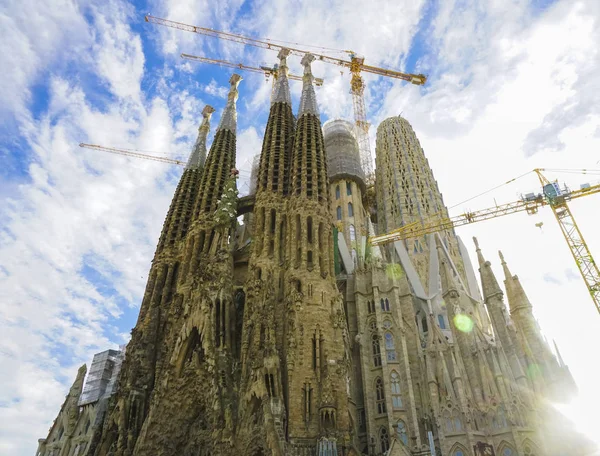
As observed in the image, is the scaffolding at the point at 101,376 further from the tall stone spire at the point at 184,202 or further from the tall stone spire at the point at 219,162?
the tall stone spire at the point at 219,162

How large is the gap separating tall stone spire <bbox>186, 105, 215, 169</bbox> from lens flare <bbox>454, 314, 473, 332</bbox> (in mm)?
24769

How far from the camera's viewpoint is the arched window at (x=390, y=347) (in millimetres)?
25281

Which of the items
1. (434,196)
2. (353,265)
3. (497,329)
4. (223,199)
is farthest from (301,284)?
(434,196)

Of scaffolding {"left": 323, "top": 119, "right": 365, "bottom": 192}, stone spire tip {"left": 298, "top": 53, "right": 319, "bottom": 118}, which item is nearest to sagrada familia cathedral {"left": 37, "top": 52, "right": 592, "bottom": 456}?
stone spire tip {"left": 298, "top": 53, "right": 319, "bottom": 118}

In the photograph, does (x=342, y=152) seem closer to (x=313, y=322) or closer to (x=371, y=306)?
(x=371, y=306)

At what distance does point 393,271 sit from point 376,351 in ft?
17.8

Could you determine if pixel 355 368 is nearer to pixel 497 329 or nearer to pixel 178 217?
pixel 497 329

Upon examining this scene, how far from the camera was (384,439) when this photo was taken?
23.2 meters

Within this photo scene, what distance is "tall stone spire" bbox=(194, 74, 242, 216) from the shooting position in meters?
34.8

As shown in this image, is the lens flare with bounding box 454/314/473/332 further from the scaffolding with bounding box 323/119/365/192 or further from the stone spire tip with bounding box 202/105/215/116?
the stone spire tip with bounding box 202/105/215/116

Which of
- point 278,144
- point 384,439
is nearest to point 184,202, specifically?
point 278,144

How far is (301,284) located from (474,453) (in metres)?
11.5

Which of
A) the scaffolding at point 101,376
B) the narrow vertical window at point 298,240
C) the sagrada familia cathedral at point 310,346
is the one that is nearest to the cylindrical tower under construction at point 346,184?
the sagrada familia cathedral at point 310,346

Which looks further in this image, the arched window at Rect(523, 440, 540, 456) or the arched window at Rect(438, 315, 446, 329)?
the arched window at Rect(438, 315, 446, 329)
